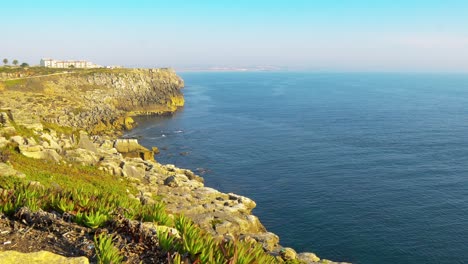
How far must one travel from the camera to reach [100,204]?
40.4ft

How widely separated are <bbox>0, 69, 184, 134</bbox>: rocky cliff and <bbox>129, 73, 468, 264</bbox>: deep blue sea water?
10395 millimetres

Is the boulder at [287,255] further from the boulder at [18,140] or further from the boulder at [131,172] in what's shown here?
the boulder at [18,140]

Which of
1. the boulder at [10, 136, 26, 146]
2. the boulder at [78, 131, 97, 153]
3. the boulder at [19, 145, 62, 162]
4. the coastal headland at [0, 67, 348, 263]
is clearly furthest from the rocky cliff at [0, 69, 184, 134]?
the boulder at [19, 145, 62, 162]

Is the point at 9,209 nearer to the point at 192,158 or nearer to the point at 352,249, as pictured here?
the point at 352,249

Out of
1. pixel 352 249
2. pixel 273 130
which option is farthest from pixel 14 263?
pixel 273 130

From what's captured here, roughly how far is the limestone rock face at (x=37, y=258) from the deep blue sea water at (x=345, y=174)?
1192 inches

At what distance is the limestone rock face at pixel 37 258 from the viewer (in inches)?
328

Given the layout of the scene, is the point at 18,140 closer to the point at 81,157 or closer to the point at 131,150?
the point at 81,157

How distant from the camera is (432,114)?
378ft

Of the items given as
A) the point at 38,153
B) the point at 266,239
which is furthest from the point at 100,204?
the point at 38,153

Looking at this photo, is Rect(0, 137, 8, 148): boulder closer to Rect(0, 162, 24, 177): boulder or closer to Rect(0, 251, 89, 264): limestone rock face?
Rect(0, 162, 24, 177): boulder

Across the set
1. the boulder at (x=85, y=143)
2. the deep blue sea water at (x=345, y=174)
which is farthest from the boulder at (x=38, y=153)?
the deep blue sea water at (x=345, y=174)

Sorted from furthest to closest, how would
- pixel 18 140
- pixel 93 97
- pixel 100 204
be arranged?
1. pixel 93 97
2. pixel 18 140
3. pixel 100 204

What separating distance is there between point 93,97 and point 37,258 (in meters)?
111
